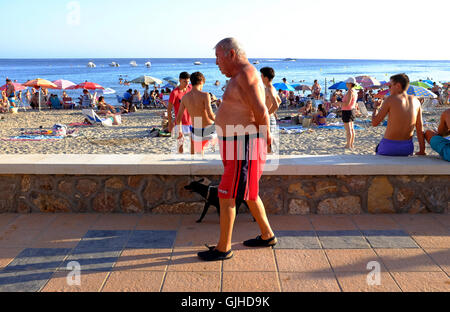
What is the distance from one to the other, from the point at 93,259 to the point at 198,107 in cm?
283

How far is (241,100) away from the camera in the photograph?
286 cm

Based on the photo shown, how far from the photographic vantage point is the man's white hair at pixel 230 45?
2.87m

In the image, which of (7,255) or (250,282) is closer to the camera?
(250,282)

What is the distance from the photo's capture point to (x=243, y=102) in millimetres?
2859

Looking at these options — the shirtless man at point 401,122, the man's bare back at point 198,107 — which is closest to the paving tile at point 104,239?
the man's bare back at point 198,107

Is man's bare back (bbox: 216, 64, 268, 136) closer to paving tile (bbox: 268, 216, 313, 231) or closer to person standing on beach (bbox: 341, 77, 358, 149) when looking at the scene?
paving tile (bbox: 268, 216, 313, 231)

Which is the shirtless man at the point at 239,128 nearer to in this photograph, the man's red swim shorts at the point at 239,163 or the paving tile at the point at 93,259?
the man's red swim shorts at the point at 239,163

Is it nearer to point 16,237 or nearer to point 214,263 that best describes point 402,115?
point 214,263

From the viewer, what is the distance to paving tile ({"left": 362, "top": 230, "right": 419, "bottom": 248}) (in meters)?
3.24

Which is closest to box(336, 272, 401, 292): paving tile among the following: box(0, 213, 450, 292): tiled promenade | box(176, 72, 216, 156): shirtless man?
box(0, 213, 450, 292): tiled promenade

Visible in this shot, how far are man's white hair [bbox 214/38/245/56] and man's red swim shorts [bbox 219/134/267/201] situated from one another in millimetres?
633

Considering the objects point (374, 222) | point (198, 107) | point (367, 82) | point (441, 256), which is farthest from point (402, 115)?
point (367, 82)
